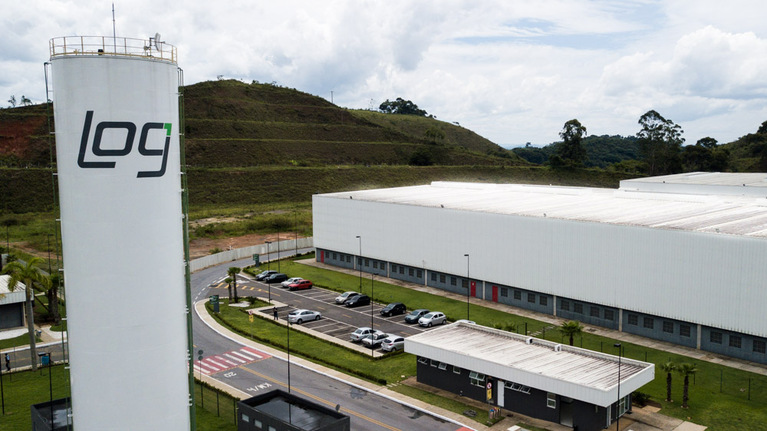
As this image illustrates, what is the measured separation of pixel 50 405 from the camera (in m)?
34.0

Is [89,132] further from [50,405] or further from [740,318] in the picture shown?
[740,318]

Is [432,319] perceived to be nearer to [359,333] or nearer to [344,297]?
[359,333]

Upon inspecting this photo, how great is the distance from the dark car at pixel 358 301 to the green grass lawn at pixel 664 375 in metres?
1.72

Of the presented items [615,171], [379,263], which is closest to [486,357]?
[379,263]

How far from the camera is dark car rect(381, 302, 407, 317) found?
59.6m

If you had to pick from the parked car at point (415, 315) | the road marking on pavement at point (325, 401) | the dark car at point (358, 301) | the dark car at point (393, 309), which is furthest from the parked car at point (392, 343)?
the dark car at point (358, 301)

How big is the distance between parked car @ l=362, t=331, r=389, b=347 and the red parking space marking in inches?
327

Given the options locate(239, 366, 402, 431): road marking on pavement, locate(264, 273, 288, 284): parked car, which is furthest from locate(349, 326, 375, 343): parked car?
locate(264, 273, 288, 284): parked car

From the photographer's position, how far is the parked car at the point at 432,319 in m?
55.8

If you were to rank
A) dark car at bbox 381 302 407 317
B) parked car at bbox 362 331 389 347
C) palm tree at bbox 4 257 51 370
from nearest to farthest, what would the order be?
palm tree at bbox 4 257 51 370
parked car at bbox 362 331 389 347
dark car at bbox 381 302 407 317

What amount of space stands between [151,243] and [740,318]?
44.2 meters

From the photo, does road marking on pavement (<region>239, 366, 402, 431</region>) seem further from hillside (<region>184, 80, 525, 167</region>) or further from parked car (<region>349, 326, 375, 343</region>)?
hillside (<region>184, 80, 525, 167</region>)

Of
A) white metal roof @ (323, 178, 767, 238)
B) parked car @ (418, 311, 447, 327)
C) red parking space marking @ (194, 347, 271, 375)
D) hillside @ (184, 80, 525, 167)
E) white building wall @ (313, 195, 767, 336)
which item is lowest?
red parking space marking @ (194, 347, 271, 375)

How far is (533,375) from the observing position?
3697 cm
